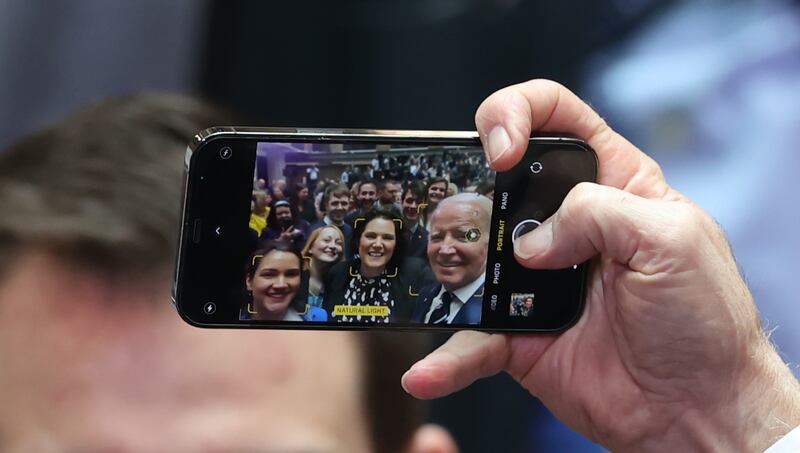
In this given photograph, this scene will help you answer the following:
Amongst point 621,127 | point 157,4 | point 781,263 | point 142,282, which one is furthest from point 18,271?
point 781,263

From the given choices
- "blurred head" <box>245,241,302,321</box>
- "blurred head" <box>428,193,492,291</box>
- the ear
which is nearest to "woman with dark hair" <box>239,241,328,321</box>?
"blurred head" <box>245,241,302,321</box>

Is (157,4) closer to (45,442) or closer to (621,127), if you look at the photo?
(621,127)

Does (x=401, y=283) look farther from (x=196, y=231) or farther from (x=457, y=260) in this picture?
(x=196, y=231)

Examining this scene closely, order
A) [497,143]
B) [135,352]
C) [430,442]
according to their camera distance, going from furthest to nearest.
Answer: [430,442]
[135,352]
[497,143]

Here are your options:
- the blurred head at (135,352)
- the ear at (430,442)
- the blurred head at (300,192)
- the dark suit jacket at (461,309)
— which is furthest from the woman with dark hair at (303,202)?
the ear at (430,442)

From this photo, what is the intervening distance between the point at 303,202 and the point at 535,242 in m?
0.18

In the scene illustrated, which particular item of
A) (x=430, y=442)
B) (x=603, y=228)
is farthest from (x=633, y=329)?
(x=430, y=442)

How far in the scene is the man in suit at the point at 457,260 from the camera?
78 cm

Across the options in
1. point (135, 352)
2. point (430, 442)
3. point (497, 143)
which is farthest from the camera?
point (430, 442)

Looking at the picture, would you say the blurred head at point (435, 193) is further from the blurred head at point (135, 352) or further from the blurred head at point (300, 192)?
the blurred head at point (135, 352)

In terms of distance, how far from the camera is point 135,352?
3.36 ft

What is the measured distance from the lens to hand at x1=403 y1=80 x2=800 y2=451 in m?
0.75

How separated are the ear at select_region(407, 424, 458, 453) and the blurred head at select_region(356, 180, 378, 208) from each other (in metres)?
0.44

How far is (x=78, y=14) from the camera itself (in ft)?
5.74
